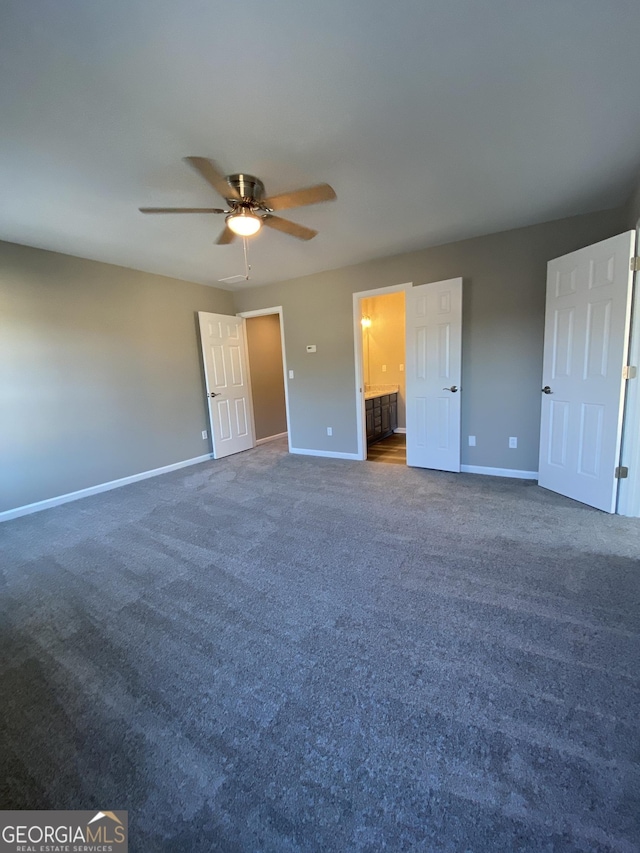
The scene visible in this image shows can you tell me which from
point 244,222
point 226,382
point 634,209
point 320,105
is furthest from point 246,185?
point 226,382

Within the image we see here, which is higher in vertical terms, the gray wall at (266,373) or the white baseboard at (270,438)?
the gray wall at (266,373)

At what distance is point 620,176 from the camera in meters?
2.43

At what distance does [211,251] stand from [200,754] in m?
3.83

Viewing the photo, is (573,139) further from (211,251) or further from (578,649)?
(211,251)

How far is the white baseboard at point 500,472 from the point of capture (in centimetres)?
360

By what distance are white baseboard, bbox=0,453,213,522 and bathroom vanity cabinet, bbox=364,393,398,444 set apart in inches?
106

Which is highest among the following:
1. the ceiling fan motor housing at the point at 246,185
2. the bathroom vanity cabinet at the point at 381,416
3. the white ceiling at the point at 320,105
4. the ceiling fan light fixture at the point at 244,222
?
the white ceiling at the point at 320,105

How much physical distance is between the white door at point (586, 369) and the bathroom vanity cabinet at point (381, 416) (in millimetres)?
2502

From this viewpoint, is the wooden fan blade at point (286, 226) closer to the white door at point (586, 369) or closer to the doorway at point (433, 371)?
the doorway at point (433, 371)

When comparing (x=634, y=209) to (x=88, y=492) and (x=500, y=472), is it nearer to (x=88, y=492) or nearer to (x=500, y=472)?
(x=500, y=472)

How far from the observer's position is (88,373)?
374cm

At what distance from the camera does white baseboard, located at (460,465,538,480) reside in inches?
142

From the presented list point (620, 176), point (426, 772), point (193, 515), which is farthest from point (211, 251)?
point (426, 772)

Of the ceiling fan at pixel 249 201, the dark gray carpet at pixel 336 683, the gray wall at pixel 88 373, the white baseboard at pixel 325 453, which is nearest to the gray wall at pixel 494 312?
the white baseboard at pixel 325 453
